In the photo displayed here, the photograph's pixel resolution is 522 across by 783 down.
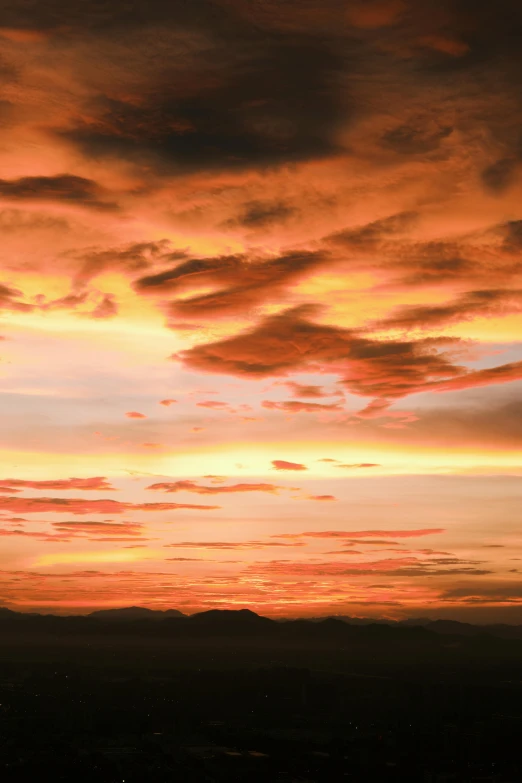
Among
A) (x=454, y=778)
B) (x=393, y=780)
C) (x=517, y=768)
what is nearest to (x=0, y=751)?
(x=393, y=780)

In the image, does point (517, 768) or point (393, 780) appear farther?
point (517, 768)

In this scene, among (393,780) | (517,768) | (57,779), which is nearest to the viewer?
(57,779)

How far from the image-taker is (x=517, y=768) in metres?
193

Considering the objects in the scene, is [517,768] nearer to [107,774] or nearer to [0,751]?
[107,774]

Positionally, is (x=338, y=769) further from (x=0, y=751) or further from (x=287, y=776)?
(x=0, y=751)

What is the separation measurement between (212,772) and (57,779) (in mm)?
33970

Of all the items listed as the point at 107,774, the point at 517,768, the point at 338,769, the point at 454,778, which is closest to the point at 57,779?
the point at 107,774

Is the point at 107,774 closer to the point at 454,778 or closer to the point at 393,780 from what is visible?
the point at 393,780

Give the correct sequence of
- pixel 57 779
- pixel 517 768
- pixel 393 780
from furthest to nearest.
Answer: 1. pixel 517 768
2. pixel 393 780
3. pixel 57 779

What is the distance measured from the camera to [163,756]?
655 ft

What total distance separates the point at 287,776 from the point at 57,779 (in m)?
46.2

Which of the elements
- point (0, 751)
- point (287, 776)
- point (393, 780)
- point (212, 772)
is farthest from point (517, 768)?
point (0, 751)

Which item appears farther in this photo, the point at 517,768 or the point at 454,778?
the point at 517,768

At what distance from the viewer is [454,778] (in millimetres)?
181125
